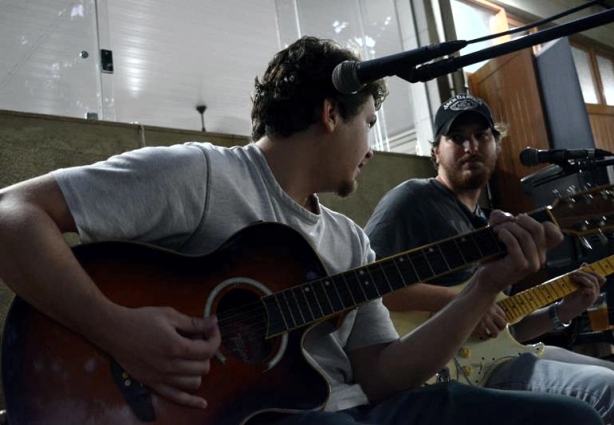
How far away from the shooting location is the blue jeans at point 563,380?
1605mm

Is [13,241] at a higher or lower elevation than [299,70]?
lower

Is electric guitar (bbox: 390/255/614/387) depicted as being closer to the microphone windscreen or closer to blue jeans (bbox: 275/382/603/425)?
blue jeans (bbox: 275/382/603/425)

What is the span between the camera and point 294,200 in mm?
1368

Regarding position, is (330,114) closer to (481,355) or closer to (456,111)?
(481,355)

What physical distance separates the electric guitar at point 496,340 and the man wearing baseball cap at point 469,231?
0.04 feet

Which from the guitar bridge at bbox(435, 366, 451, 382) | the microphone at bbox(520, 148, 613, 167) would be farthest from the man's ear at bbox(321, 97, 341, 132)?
the microphone at bbox(520, 148, 613, 167)

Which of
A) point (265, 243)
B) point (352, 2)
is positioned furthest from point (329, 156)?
point (352, 2)

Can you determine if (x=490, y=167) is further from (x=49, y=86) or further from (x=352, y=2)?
(x=352, y=2)

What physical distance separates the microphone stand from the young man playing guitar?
390mm

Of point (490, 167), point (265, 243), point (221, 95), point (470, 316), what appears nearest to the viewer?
point (265, 243)

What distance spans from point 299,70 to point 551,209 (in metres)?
0.67

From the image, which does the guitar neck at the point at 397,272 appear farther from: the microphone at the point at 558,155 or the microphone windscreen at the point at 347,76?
the microphone at the point at 558,155

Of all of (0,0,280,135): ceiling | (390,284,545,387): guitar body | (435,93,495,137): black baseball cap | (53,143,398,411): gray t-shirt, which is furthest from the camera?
(0,0,280,135): ceiling

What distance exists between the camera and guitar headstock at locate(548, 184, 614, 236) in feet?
4.47
